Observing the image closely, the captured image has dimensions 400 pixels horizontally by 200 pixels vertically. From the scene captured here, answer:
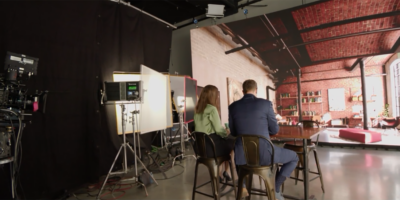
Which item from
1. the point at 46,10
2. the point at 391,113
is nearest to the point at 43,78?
the point at 46,10

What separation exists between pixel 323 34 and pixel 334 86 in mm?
1212

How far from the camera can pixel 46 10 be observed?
2.74 metres

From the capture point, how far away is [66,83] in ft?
9.51

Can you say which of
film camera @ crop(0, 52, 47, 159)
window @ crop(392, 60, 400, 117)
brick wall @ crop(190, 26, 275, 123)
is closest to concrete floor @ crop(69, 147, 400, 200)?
window @ crop(392, 60, 400, 117)

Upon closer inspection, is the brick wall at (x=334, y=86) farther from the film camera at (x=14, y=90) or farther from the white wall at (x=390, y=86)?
the film camera at (x=14, y=90)

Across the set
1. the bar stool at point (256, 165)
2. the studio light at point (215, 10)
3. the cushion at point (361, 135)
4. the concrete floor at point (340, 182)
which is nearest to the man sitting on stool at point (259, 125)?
the bar stool at point (256, 165)

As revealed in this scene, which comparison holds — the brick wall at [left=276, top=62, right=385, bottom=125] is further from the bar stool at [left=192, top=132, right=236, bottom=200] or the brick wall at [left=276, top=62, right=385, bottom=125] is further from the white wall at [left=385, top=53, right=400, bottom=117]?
the bar stool at [left=192, top=132, right=236, bottom=200]

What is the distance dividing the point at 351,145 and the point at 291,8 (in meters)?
3.35

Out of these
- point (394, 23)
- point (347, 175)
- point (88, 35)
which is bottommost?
point (347, 175)

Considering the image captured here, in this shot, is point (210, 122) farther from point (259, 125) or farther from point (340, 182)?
point (340, 182)

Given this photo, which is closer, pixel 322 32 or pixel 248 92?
pixel 248 92

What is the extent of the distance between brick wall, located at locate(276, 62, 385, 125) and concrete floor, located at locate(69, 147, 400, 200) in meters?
1.11

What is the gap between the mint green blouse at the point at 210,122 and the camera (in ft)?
7.72

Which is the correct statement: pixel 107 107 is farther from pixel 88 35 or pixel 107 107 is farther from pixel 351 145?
pixel 351 145
